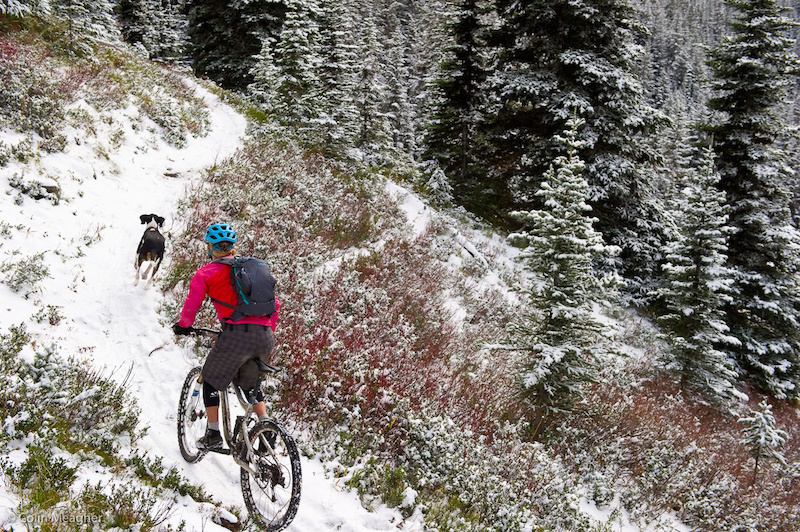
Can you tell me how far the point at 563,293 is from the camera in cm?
746

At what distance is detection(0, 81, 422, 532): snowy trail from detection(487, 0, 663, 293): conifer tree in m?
11.5

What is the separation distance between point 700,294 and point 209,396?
40.7 ft

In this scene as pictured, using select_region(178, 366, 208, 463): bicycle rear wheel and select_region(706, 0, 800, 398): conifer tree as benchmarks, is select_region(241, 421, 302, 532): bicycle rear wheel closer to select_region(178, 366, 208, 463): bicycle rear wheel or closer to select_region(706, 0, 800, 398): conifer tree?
select_region(178, 366, 208, 463): bicycle rear wheel

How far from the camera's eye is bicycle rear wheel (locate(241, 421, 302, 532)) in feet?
13.7

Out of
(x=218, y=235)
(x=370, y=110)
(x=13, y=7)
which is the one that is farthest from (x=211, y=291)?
(x=370, y=110)

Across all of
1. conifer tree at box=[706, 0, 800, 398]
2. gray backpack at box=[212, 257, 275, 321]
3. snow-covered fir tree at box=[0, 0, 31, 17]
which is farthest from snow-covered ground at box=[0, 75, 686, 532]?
conifer tree at box=[706, 0, 800, 398]

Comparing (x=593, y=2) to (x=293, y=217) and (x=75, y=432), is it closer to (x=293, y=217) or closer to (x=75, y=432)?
(x=293, y=217)

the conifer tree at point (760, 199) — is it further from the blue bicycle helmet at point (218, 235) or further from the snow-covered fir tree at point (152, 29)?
the snow-covered fir tree at point (152, 29)

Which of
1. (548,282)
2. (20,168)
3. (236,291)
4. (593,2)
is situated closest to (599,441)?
(548,282)

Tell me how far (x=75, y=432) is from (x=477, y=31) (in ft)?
60.6

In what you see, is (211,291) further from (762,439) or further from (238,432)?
(762,439)

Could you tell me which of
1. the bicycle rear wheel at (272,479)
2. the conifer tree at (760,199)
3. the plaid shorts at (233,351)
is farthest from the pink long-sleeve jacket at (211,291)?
the conifer tree at (760,199)

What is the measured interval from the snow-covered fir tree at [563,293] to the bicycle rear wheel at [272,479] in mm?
4438

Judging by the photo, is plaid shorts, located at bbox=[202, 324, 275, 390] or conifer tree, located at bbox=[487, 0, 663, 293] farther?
conifer tree, located at bbox=[487, 0, 663, 293]
